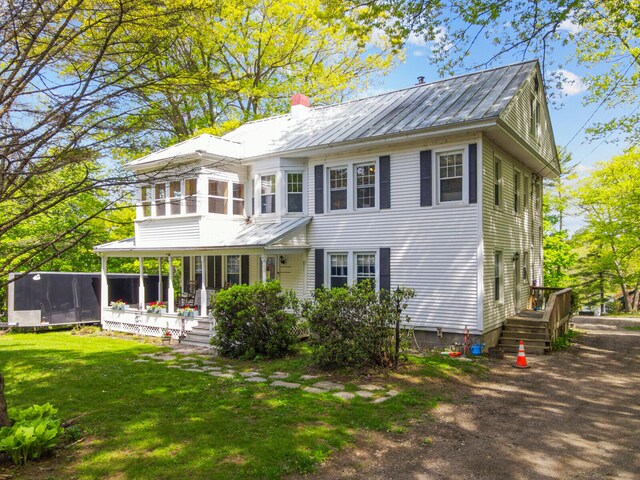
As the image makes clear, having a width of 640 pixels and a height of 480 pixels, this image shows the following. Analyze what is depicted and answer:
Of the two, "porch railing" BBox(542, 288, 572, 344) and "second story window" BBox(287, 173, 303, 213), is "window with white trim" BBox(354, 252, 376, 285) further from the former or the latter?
"porch railing" BBox(542, 288, 572, 344)

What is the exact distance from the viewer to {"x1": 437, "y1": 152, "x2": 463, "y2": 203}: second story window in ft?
40.6

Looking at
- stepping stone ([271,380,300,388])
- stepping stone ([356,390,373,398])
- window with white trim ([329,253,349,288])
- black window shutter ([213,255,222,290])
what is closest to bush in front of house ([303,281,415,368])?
stepping stone ([271,380,300,388])

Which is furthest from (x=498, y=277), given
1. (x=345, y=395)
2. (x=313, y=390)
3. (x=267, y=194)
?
(x=267, y=194)

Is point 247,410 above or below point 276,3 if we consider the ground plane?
below

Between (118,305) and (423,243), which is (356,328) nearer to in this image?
(423,243)

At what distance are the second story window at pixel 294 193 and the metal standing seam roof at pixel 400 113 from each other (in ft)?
3.47

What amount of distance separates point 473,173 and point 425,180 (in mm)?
1322

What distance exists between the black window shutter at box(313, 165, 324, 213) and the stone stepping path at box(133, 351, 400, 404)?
592 cm

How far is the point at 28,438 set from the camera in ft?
15.9

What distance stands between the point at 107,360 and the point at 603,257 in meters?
31.0

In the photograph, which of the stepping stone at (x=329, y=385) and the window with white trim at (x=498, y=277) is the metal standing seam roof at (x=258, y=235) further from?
the window with white trim at (x=498, y=277)

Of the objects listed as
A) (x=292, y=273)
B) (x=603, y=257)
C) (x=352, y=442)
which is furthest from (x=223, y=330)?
(x=603, y=257)

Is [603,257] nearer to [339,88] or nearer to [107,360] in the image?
[339,88]

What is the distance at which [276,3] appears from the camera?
69.9 feet
